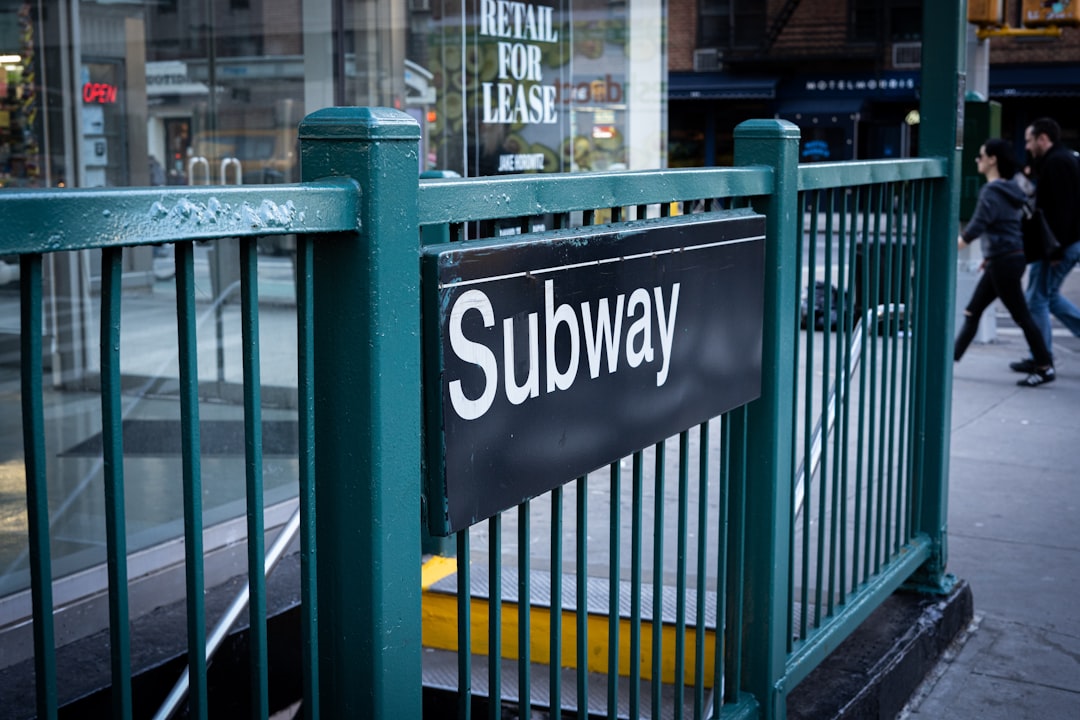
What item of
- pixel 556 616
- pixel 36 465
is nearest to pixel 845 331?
pixel 556 616

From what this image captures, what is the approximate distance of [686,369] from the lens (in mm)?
2553

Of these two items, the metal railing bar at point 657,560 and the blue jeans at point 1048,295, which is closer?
the metal railing bar at point 657,560

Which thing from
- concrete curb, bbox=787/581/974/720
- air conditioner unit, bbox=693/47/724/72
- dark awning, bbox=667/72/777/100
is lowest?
concrete curb, bbox=787/581/974/720

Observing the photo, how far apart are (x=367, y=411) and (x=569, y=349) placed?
19.7 inches

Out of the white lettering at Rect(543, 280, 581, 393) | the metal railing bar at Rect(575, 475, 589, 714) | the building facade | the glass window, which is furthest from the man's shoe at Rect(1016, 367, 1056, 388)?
the glass window

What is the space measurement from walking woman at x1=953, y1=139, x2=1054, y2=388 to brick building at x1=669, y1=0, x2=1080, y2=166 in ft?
78.5

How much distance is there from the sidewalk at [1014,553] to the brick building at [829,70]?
82.5 ft

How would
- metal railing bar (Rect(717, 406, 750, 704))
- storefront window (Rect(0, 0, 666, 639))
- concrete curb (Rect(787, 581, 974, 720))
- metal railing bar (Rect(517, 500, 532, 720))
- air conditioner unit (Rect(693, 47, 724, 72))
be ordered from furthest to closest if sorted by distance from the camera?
air conditioner unit (Rect(693, 47, 724, 72))
storefront window (Rect(0, 0, 666, 639))
concrete curb (Rect(787, 581, 974, 720))
metal railing bar (Rect(717, 406, 750, 704))
metal railing bar (Rect(517, 500, 532, 720))

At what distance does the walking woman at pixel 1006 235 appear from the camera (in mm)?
9617

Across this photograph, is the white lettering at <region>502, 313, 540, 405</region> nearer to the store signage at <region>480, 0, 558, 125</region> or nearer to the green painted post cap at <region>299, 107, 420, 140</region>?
the green painted post cap at <region>299, 107, 420, 140</region>

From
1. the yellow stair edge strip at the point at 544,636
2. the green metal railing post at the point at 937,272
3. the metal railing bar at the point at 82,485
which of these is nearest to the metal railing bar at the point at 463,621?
the yellow stair edge strip at the point at 544,636

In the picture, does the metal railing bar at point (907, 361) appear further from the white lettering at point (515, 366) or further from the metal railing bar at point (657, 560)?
the white lettering at point (515, 366)

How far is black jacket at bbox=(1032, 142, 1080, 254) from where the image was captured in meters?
10.2

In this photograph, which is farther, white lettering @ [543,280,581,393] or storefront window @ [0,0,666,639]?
storefront window @ [0,0,666,639]
